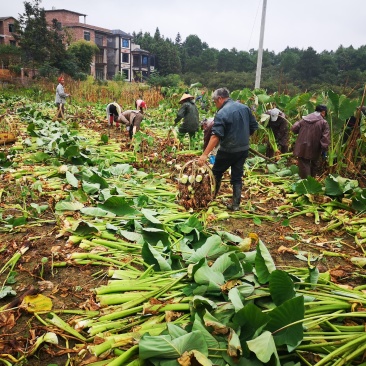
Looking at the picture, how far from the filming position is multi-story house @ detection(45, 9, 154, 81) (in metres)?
40.4

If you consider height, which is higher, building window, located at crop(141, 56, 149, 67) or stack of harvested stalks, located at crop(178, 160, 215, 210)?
building window, located at crop(141, 56, 149, 67)

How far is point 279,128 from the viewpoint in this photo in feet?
23.4

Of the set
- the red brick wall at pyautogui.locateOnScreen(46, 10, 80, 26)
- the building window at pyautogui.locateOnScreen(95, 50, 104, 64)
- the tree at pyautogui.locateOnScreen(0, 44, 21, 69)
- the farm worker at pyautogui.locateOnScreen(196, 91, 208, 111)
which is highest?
the red brick wall at pyautogui.locateOnScreen(46, 10, 80, 26)

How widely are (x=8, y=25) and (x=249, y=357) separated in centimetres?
4643

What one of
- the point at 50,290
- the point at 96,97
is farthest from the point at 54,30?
the point at 50,290

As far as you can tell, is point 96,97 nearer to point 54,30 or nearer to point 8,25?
point 54,30

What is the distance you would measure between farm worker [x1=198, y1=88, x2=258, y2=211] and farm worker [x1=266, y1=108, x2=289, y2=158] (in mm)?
2821

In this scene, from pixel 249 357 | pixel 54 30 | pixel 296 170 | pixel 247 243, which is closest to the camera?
pixel 249 357

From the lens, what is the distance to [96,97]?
17453 mm

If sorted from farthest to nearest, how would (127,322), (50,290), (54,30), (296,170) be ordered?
(54,30) → (296,170) → (50,290) → (127,322)

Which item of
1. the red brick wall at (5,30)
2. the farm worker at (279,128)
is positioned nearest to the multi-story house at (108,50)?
the red brick wall at (5,30)

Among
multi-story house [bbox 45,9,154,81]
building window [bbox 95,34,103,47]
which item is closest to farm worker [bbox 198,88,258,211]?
multi-story house [bbox 45,9,154,81]

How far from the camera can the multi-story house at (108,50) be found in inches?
1591

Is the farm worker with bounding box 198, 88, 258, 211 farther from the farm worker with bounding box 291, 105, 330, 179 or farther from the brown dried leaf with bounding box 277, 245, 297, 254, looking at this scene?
the farm worker with bounding box 291, 105, 330, 179
